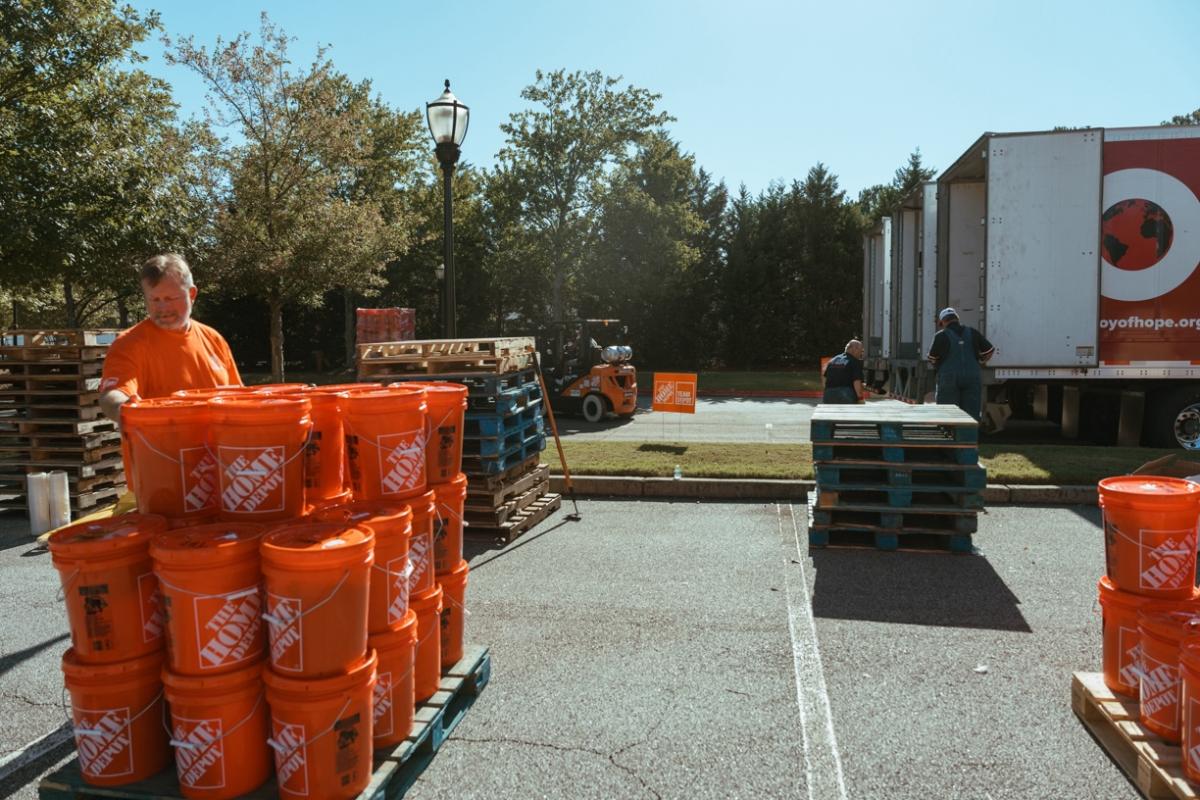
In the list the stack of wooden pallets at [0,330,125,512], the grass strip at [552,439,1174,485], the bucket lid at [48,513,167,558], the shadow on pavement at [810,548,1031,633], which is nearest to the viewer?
the bucket lid at [48,513,167,558]

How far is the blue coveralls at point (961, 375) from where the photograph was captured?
405 inches

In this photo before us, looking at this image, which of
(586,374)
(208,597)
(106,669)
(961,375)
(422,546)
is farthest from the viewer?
(586,374)

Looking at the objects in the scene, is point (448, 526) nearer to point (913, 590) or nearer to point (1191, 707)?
point (1191, 707)

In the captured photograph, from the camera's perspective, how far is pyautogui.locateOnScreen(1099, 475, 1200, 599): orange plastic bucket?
3.80 meters

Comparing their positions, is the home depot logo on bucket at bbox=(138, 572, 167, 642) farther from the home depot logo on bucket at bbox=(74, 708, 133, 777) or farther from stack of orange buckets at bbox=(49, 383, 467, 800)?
the home depot logo on bucket at bbox=(74, 708, 133, 777)

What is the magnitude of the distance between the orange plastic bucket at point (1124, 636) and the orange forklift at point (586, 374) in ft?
46.0

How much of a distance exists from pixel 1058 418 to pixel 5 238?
16609 millimetres

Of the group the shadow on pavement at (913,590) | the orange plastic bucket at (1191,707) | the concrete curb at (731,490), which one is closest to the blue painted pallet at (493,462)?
the concrete curb at (731,490)

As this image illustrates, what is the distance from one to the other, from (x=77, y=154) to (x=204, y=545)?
42.3ft

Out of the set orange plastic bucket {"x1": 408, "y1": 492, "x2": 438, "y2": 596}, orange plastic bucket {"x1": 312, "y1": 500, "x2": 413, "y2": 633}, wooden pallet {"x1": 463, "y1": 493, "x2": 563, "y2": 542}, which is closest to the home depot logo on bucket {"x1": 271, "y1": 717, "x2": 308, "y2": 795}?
orange plastic bucket {"x1": 312, "y1": 500, "x2": 413, "y2": 633}

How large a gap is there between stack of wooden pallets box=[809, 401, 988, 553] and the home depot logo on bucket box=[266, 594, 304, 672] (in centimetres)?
517

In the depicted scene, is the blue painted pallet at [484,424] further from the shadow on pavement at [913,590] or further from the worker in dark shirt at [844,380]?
the worker in dark shirt at [844,380]

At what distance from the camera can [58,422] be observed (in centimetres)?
901

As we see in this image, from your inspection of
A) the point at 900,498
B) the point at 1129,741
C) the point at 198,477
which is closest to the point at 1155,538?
the point at 1129,741
